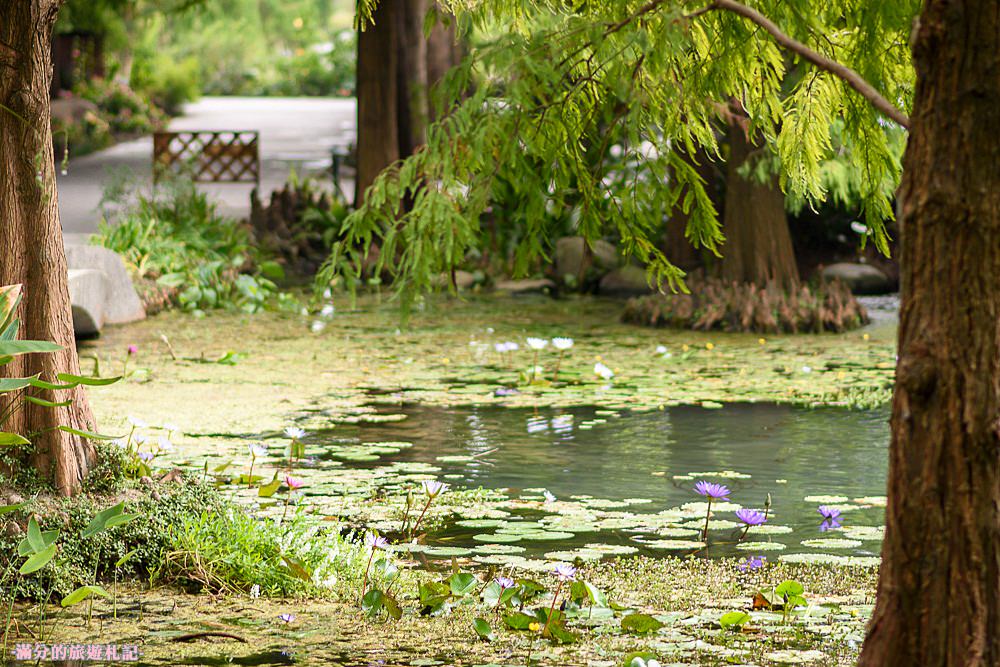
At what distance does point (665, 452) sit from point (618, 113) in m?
3.53

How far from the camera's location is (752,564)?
206 inches

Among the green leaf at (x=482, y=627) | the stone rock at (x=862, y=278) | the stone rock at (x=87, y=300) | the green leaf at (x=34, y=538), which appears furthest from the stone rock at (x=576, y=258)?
the green leaf at (x=34, y=538)

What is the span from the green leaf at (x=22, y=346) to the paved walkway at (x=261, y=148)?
31.5 feet

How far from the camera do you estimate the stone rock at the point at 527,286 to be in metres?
15.8

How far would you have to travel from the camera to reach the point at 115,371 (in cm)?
980

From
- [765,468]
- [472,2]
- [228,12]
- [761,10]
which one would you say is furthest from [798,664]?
[228,12]

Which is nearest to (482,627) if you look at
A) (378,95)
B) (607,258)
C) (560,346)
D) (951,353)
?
(951,353)

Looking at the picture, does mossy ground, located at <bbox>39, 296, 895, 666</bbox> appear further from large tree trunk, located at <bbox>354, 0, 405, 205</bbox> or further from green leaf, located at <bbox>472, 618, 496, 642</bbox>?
large tree trunk, located at <bbox>354, 0, 405, 205</bbox>

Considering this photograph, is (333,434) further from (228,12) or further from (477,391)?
(228,12)

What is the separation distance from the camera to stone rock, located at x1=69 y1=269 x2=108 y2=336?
11273 mm

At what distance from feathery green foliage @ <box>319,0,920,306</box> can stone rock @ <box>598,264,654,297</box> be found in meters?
10.7

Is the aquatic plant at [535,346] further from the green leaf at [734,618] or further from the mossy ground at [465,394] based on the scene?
the green leaf at [734,618]

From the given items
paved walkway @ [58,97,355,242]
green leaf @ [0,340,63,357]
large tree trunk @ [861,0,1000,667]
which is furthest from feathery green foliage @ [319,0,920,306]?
paved walkway @ [58,97,355,242]

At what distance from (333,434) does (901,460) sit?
502 cm
